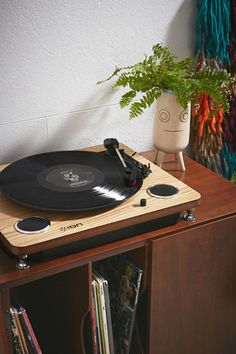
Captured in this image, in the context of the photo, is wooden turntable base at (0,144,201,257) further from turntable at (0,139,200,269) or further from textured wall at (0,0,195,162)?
textured wall at (0,0,195,162)

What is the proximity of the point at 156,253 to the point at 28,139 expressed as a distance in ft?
1.65

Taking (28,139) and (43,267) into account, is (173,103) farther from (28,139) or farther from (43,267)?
(43,267)

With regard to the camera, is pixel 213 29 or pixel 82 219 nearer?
pixel 82 219

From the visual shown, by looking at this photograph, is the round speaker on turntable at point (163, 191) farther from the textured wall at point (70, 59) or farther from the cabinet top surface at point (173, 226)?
the textured wall at point (70, 59)

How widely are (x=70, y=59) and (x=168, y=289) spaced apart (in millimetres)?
667

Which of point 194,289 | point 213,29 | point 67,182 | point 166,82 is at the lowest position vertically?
point 194,289

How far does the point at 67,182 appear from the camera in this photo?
121 cm

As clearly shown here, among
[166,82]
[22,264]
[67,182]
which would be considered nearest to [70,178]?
[67,182]

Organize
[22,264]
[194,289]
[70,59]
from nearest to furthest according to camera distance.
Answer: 1. [22,264]
2. [194,289]
3. [70,59]

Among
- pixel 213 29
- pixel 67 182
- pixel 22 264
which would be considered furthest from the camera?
pixel 213 29

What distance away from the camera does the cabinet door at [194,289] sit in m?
1.24

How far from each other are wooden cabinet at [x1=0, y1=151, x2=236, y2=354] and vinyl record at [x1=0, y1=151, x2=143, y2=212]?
0.35 ft

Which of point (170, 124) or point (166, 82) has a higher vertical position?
point (166, 82)

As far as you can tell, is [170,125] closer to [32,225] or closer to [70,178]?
[70,178]
